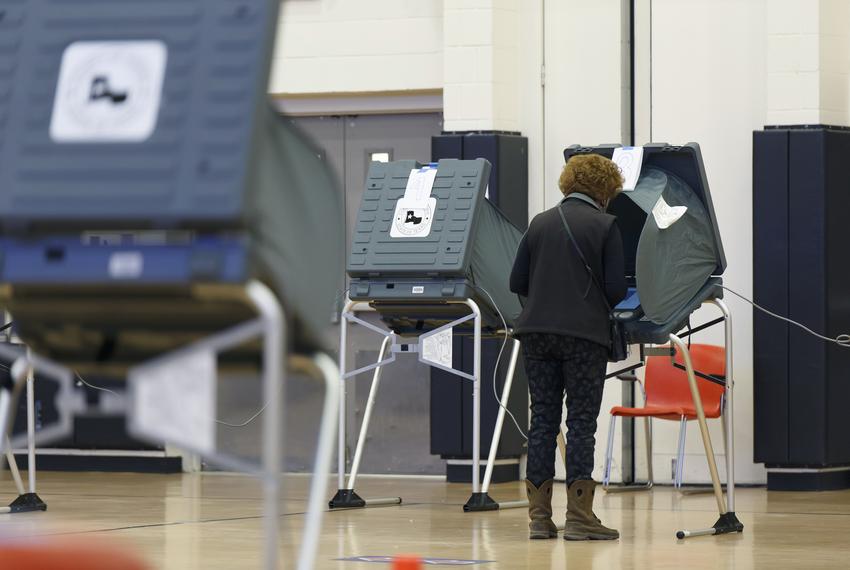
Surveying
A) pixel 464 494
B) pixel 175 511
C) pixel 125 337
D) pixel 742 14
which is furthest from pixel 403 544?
pixel 742 14

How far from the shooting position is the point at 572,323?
18.9 ft

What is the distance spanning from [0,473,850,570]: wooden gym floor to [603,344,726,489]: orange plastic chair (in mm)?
290

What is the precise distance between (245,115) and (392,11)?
7049 millimetres

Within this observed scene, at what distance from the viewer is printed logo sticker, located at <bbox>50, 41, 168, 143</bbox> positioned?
252cm

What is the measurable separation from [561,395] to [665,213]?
36.6 inches

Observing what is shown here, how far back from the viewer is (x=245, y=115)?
8.04 feet

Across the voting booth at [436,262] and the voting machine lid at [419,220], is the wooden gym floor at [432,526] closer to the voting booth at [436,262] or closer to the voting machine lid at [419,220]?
the voting booth at [436,262]

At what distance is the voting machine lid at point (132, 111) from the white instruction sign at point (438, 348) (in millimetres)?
4605

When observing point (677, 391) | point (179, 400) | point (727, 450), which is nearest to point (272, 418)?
point (179, 400)

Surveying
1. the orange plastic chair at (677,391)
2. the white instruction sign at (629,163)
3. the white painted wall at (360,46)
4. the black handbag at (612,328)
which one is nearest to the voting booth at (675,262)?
the white instruction sign at (629,163)

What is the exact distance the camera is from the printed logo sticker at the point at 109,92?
2.52 m

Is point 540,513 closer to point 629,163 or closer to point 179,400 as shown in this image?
point 629,163

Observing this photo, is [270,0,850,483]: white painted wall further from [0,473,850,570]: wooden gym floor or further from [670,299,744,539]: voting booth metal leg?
[670,299,744,539]: voting booth metal leg

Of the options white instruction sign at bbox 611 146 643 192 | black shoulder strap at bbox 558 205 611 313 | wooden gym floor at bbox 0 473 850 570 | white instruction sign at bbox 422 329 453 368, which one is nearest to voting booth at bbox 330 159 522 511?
white instruction sign at bbox 422 329 453 368
